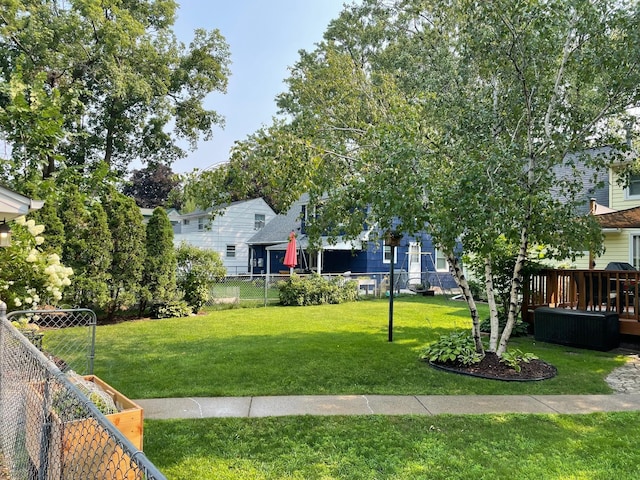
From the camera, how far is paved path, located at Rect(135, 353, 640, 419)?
4.51m

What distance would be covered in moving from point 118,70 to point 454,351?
16.6 metres

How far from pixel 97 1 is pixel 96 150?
7.52 metres

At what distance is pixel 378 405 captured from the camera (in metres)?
4.75

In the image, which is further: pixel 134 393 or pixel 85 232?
pixel 85 232

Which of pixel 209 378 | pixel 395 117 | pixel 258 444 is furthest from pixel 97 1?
pixel 258 444

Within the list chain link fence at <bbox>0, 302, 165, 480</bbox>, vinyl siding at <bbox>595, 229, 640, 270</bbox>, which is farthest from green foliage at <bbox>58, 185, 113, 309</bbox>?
vinyl siding at <bbox>595, 229, 640, 270</bbox>

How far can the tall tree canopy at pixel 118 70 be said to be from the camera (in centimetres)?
1569

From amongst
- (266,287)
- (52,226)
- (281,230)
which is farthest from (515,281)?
(281,230)

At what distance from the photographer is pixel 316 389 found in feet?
17.3

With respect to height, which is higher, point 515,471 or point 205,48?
point 205,48

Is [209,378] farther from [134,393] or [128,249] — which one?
[128,249]

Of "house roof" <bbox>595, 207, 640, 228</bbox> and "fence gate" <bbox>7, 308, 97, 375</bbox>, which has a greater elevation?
"house roof" <bbox>595, 207, 640, 228</bbox>

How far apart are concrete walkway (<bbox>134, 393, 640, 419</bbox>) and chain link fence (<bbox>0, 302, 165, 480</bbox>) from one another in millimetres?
1370

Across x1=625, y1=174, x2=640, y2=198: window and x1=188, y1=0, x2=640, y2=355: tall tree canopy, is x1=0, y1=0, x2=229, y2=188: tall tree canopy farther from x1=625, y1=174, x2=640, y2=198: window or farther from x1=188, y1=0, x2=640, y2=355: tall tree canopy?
x1=625, y1=174, x2=640, y2=198: window
